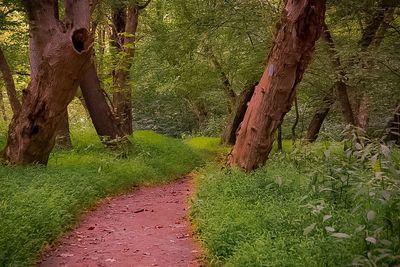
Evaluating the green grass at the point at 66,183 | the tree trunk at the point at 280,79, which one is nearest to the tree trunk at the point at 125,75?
the green grass at the point at 66,183

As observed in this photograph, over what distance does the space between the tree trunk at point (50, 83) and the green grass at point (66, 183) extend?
0.49 meters

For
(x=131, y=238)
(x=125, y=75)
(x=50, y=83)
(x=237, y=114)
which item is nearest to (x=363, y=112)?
(x=237, y=114)

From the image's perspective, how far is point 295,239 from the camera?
4.50m

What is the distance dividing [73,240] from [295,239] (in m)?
3.00

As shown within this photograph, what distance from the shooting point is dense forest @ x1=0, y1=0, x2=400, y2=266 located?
4.42 m

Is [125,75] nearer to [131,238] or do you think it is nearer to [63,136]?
[63,136]

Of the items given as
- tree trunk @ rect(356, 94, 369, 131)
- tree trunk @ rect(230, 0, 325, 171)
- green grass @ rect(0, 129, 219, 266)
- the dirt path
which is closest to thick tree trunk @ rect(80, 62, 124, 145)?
green grass @ rect(0, 129, 219, 266)

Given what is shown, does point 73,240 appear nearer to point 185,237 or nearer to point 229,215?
point 185,237

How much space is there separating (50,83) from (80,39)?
94 centimetres

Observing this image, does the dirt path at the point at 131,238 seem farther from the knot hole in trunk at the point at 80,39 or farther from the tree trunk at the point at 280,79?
the knot hole in trunk at the point at 80,39

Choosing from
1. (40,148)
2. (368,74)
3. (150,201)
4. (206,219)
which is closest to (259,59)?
(368,74)

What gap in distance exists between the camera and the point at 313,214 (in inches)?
195

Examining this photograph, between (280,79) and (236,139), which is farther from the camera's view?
(236,139)

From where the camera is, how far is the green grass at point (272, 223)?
4.07 m
